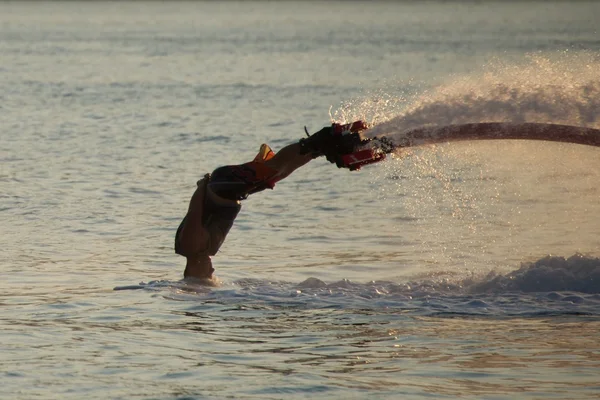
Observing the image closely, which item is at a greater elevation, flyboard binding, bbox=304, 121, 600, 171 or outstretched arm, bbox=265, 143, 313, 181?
flyboard binding, bbox=304, 121, 600, 171

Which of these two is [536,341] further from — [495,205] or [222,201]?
[495,205]

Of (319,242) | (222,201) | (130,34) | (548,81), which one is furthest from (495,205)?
(130,34)

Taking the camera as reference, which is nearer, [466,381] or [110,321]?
[466,381]

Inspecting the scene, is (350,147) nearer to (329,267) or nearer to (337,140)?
(337,140)

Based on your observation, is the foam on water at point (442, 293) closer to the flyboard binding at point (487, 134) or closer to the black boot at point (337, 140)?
the flyboard binding at point (487, 134)

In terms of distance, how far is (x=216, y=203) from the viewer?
52.9ft

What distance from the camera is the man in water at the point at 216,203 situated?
15.8m

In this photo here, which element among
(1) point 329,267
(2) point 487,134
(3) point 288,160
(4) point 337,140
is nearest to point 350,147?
(4) point 337,140

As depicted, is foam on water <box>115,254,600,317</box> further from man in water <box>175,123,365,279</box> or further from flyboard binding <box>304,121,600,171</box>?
flyboard binding <box>304,121,600,171</box>

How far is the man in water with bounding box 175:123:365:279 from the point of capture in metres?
15.8

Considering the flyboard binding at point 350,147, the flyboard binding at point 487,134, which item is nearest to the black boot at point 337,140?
the flyboard binding at point 350,147

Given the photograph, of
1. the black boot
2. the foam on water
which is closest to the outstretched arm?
the black boot

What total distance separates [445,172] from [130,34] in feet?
305

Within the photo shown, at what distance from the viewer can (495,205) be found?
22812 millimetres
